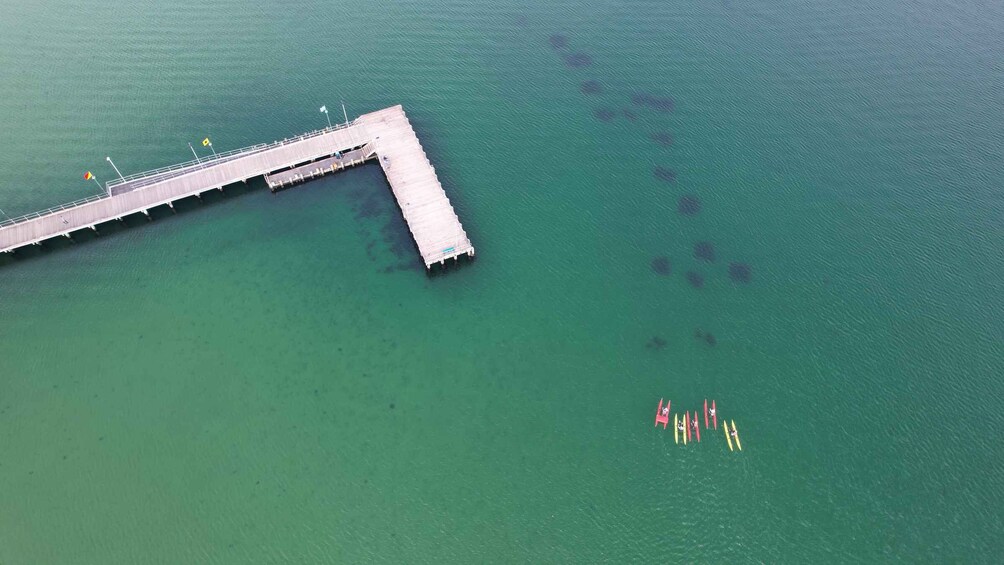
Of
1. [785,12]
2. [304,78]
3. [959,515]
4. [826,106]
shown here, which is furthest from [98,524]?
[785,12]

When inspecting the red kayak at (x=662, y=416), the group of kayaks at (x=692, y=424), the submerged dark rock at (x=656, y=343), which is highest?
the submerged dark rock at (x=656, y=343)

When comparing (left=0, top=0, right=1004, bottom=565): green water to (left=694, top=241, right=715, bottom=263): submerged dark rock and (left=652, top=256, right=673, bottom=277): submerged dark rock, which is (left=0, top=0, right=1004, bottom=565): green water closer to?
(left=652, top=256, right=673, bottom=277): submerged dark rock

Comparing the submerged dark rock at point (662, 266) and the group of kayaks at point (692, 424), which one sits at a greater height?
the submerged dark rock at point (662, 266)

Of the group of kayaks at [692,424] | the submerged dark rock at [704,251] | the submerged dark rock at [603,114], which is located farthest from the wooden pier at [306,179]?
the submerged dark rock at [704,251]

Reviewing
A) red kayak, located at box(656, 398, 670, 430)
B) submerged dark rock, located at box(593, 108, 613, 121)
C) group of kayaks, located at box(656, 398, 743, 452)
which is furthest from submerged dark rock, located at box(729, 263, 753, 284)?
submerged dark rock, located at box(593, 108, 613, 121)

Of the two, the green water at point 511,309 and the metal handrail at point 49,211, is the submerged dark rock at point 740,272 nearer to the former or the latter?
the green water at point 511,309

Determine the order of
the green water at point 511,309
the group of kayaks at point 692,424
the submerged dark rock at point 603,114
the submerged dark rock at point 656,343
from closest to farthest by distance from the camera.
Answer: the green water at point 511,309 → the group of kayaks at point 692,424 → the submerged dark rock at point 656,343 → the submerged dark rock at point 603,114

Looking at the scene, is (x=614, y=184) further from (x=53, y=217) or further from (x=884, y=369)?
(x=53, y=217)
